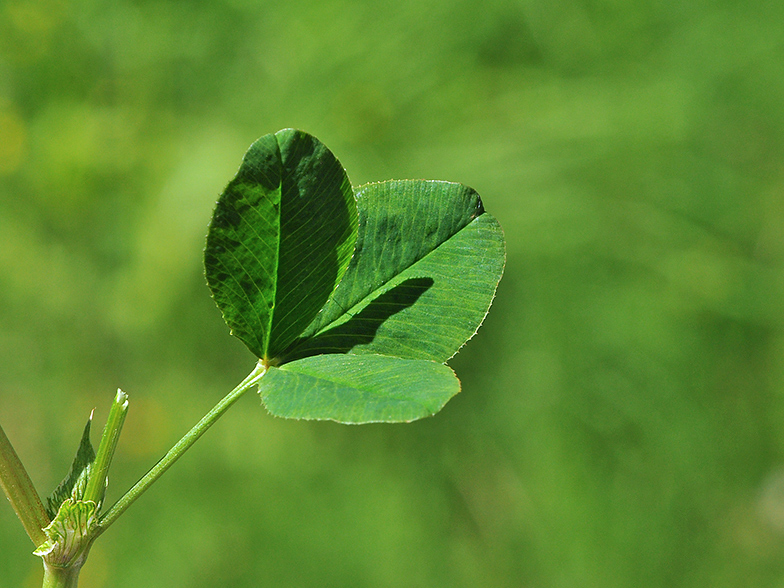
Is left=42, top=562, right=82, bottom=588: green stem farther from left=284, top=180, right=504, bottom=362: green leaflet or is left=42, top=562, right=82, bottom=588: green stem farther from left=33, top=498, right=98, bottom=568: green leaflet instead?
left=284, top=180, right=504, bottom=362: green leaflet

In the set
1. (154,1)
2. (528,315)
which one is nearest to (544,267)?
(528,315)

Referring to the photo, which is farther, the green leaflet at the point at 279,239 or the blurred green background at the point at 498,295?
the blurred green background at the point at 498,295

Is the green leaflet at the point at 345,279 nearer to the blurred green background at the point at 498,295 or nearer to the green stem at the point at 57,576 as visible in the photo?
the green stem at the point at 57,576

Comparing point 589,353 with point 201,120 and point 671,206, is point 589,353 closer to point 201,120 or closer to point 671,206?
point 671,206

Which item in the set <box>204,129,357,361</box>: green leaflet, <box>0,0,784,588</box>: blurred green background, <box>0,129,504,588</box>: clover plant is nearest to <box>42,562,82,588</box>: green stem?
<box>0,129,504,588</box>: clover plant

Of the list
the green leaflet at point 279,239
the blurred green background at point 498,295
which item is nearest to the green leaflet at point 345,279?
the green leaflet at point 279,239

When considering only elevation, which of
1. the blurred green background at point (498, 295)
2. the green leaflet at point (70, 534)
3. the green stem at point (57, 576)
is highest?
the green leaflet at point (70, 534)

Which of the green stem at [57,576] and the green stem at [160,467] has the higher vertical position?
the green stem at [160,467]
